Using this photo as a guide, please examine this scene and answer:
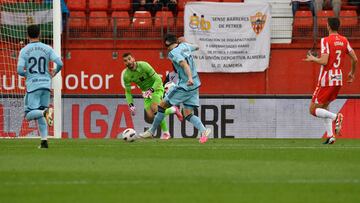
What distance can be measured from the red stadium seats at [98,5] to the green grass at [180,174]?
10873 mm

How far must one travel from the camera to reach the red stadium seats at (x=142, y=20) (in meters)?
25.5

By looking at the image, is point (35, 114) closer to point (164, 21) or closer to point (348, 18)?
point (164, 21)

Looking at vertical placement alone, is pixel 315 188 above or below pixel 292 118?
above

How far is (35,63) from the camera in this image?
53.1 feet

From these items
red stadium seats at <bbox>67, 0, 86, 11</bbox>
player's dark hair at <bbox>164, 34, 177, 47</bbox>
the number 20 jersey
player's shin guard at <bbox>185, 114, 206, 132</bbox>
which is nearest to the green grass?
the number 20 jersey

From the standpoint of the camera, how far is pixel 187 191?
9555 mm

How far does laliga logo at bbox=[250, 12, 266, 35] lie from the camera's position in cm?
2498

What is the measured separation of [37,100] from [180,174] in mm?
5669

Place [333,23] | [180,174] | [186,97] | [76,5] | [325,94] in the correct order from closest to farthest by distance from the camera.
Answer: [180,174], [333,23], [325,94], [186,97], [76,5]

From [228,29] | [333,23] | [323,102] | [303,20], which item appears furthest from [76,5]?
[333,23]

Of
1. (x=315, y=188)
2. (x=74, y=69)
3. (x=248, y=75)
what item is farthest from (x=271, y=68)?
(x=315, y=188)

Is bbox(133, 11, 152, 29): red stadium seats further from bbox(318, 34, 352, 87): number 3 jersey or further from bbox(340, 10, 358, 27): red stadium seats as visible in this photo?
bbox(318, 34, 352, 87): number 3 jersey

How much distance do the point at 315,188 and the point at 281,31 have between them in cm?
1588

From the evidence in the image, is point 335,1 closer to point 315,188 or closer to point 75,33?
point 75,33
